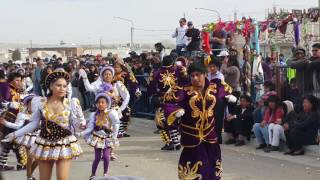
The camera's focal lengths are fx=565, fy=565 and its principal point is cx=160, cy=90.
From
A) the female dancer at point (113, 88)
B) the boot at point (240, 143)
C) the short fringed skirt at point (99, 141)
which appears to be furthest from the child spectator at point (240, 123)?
the short fringed skirt at point (99, 141)

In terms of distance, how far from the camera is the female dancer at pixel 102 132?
8.70 metres

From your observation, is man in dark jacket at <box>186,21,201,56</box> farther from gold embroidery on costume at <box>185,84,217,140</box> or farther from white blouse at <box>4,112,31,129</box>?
gold embroidery on costume at <box>185,84,217,140</box>

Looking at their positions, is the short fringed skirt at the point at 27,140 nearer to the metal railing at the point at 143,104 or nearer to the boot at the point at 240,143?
the boot at the point at 240,143

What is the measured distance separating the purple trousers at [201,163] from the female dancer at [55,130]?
1395 millimetres

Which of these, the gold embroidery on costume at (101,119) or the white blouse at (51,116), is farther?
the gold embroidery on costume at (101,119)

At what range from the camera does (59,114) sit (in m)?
6.89

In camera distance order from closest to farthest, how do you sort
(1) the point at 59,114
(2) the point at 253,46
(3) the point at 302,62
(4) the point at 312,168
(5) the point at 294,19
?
(1) the point at 59,114
(4) the point at 312,168
(3) the point at 302,62
(2) the point at 253,46
(5) the point at 294,19

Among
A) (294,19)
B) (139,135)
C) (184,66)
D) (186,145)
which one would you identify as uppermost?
(294,19)

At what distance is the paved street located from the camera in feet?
29.2

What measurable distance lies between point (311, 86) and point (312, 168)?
83.0 inches

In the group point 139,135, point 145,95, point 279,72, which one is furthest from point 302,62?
point 145,95

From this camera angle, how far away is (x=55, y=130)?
6.86 m

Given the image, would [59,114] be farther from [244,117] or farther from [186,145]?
[244,117]

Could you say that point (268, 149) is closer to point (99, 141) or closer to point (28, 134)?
point (99, 141)
